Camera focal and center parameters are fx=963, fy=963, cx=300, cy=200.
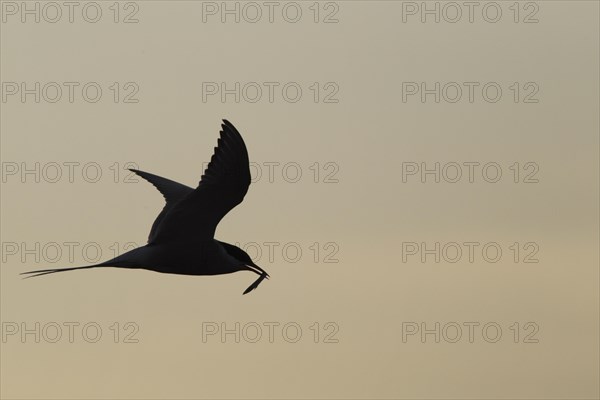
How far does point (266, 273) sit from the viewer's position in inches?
488

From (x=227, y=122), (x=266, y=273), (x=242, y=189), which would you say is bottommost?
(x=266, y=273)

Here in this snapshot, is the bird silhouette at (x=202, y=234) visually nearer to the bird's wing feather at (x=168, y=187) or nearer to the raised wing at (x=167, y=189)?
the raised wing at (x=167, y=189)

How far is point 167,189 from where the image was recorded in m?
13.3

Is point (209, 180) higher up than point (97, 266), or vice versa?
point (209, 180)

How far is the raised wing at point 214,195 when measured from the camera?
10.4 m

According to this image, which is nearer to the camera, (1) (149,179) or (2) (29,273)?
(2) (29,273)

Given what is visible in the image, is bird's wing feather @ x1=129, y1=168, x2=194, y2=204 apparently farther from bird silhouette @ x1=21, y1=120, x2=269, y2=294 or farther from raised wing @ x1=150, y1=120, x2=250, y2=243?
raised wing @ x1=150, y1=120, x2=250, y2=243

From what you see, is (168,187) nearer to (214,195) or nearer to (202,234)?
(202,234)

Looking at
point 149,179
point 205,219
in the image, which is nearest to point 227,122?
point 205,219

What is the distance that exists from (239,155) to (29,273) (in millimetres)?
2998

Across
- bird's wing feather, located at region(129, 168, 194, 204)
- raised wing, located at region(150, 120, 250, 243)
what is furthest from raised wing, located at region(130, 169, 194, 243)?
raised wing, located at region(150, 120, 250, 243)

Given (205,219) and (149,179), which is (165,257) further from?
(149,179)

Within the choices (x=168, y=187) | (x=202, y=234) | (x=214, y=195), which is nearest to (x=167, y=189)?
(x=168, y=187)

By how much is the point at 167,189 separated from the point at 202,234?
5.87 ft
